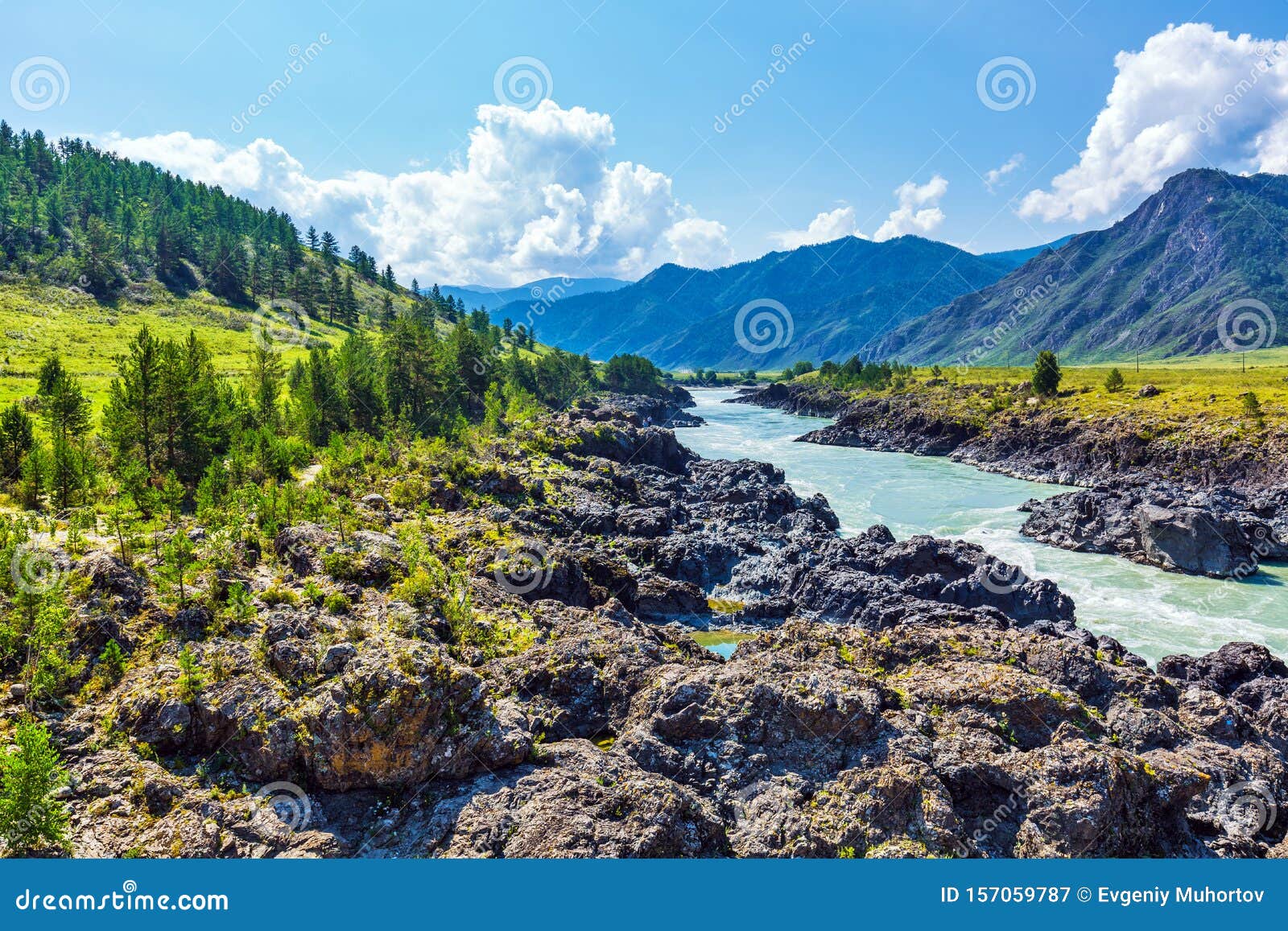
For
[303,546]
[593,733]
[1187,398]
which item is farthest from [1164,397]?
[303,546]

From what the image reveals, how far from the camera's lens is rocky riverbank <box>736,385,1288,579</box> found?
40938 millimetres

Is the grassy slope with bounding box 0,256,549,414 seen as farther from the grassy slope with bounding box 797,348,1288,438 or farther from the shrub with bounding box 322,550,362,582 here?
the grassy slope with bounding box 797,348,1288,438

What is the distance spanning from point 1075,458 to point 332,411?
75.5 m

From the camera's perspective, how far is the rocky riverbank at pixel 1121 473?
134 feet

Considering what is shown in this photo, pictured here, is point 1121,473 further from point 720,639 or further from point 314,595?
point 314,595

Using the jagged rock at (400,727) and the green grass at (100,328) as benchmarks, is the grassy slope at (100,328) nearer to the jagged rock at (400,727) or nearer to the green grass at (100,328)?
the green grass at (100,328)

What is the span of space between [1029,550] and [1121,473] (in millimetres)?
32951

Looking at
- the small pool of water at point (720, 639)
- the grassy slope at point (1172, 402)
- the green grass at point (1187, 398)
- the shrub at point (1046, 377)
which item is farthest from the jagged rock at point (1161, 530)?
the shrub at point (1046, 377)

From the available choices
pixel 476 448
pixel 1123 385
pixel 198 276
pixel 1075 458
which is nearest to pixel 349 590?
pixel 476 448

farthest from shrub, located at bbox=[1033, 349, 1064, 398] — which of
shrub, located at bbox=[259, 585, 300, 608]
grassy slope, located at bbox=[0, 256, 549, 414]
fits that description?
grassy slope, located at bbox=[0, 256, 549, 414]

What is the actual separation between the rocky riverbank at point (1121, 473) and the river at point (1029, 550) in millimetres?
1668

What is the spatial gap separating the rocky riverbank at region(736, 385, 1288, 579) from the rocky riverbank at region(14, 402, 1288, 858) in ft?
70.9

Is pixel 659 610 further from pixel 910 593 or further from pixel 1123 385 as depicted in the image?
pixel 1123 385

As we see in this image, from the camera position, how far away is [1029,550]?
45031mm
